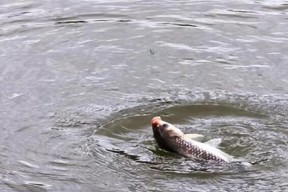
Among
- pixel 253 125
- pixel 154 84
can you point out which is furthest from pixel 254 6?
pixel 253 125

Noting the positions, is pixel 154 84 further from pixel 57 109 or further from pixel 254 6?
pixel 254 6

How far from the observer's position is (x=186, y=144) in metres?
6.68

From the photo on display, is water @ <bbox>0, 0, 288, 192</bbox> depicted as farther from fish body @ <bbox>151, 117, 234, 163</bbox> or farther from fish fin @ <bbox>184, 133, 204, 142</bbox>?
fish fin @ <bbox>184, 133, 204, 142</bbox>

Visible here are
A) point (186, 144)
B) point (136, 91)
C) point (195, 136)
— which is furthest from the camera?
point (136, 91)

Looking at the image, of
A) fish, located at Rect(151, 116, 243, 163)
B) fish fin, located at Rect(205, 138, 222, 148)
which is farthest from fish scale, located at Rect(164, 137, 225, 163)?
fish fin, located at Rect(205, 138, 222, 148)

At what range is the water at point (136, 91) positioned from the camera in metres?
6.66

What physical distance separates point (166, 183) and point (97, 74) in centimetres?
237

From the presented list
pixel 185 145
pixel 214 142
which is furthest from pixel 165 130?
pixel 214 142

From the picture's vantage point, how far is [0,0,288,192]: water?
666 cm

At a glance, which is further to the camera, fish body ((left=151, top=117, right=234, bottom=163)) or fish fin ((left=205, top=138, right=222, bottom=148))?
fish fin ((left=205, top=138, right=222, bottom=148))

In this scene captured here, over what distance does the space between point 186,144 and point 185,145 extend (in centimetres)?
1

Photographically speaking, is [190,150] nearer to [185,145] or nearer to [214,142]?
[185,145]

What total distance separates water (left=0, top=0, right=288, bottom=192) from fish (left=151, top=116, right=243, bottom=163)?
0.07 meters

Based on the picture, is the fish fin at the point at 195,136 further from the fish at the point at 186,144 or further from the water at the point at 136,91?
the water at the point at 136,91
